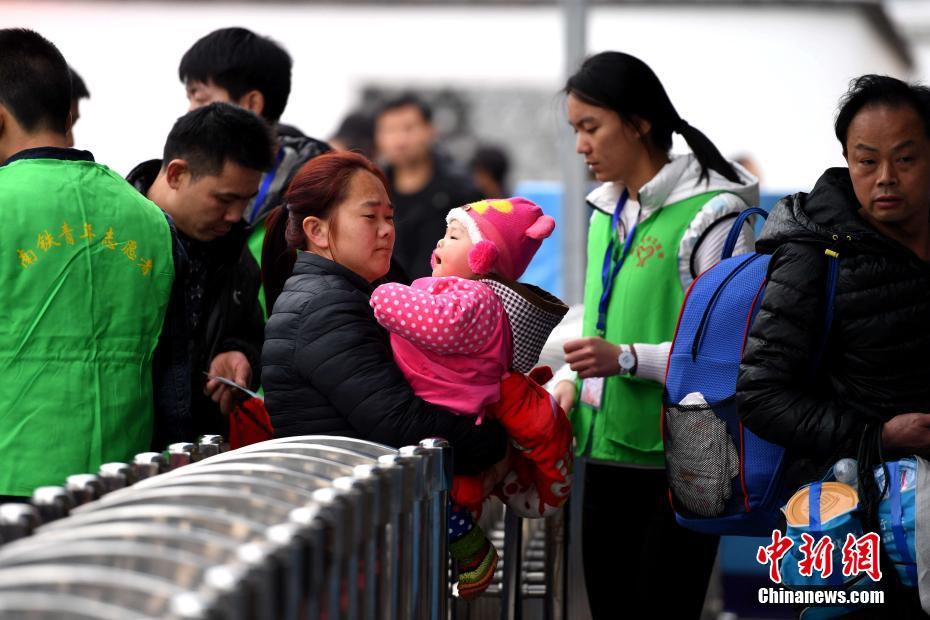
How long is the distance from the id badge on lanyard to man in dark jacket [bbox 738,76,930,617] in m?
0.77

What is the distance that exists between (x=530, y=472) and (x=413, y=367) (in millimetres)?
455

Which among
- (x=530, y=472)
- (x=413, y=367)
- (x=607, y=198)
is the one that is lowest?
(x=530, y=472)

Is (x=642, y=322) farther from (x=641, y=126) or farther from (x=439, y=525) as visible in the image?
(x=439, y=525)

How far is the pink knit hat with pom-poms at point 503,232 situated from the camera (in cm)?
315

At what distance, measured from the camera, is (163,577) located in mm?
1834

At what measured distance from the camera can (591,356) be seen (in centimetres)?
366

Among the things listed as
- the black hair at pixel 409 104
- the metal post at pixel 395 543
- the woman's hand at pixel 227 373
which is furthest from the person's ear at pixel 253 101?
the black hair at pixel 409 104

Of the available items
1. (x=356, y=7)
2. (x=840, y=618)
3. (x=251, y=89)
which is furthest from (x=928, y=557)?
(x=356, y=7)

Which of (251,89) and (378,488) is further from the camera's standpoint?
(251,89)

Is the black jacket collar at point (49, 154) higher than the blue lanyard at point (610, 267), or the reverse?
the black jacket collar at point (49, 154)

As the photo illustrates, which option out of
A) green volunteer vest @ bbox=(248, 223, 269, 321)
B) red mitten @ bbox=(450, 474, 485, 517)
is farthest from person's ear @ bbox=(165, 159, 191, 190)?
red mitten @ bbox=(450, 474, 485, 517)

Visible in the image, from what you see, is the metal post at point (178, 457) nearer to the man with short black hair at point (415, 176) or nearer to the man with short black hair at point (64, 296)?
the man with short black hair at point (64, 296)

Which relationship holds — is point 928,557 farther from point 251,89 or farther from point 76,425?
point 251,89

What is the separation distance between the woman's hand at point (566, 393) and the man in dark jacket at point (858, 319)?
895mm
